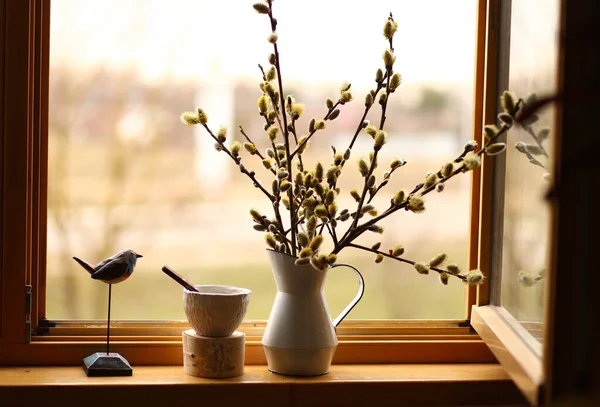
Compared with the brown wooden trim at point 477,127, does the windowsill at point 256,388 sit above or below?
below

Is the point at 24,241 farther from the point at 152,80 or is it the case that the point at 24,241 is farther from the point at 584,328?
the point at 584,328

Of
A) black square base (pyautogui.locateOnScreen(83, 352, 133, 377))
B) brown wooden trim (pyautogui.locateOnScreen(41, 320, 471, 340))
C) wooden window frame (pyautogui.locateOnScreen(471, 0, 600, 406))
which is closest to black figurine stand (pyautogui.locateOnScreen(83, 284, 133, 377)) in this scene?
black square base (pyautogui.locateOnScreen(83, 352, 133, 377))

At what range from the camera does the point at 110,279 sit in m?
1.42

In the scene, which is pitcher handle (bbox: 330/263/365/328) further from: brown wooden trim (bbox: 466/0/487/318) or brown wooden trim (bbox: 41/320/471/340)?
brown wooden trim (bbox: 466/0/487/318)

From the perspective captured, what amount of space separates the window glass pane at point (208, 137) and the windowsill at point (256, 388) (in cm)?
18

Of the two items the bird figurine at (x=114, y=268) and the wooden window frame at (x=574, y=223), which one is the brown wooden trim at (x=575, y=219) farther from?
the bird figurine at (x=114, y=268)

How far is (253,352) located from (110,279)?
0.32 metres

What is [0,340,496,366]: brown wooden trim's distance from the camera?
4.99ft

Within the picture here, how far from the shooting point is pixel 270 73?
1.41 meters

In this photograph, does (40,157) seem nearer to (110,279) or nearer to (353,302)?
(110,279)

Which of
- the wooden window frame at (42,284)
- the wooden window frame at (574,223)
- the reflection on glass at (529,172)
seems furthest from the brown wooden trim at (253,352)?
the wooden window frame at (574,223)

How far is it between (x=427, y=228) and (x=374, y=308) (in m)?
0.20

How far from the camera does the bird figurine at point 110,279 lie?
4.66ft

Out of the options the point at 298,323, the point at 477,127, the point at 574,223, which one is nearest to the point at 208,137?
the point at 298,323
